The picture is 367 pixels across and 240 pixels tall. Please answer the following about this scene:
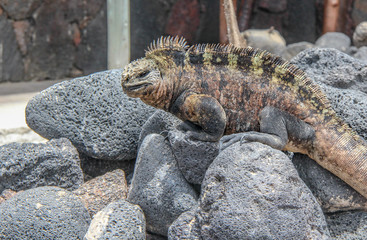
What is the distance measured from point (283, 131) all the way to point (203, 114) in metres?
0.47

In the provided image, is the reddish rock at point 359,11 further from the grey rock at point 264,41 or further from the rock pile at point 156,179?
the rock pile at point 156,179

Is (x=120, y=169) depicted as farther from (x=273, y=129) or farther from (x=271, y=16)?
(x=271, y=16)

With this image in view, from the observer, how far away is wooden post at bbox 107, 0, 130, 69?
592 centimetres

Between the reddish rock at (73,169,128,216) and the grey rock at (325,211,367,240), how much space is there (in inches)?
56.6

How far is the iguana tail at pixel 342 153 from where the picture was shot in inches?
91.5

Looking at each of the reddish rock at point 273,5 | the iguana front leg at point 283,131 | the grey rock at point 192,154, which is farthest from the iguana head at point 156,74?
the reddish rock at point 273,5

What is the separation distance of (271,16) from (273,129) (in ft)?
23.0

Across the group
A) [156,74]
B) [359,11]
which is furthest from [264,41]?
[156,74]

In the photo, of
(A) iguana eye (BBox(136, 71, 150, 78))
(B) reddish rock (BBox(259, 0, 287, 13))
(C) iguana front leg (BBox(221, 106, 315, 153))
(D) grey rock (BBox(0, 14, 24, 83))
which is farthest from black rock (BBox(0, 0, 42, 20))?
(C) iguana front leg (BBox(221, 106, 315, 153))

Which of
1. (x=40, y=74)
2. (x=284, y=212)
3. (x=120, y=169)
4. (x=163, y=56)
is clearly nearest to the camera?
(x=284, y=212)

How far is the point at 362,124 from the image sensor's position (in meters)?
2.66

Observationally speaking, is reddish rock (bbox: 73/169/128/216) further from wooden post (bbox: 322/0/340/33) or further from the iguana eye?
wooden post (bbox: 322/0/340/33)

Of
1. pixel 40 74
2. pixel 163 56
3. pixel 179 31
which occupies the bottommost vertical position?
pixel 40 74

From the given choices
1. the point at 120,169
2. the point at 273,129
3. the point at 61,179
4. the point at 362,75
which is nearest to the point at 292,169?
the point at 273,129
